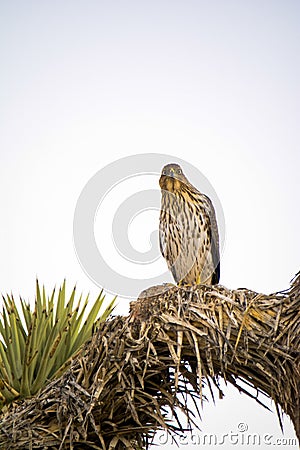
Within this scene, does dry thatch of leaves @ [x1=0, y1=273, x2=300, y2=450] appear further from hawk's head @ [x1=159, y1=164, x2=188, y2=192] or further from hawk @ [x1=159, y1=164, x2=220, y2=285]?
hawk's head @ [x1=159, y1=164, x2=188, y2=192]

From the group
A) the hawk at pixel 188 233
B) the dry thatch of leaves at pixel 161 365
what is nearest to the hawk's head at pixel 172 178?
the hawk at pixel 188 233

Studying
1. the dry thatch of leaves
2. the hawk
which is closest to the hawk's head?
the hawk

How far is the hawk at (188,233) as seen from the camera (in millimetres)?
7781

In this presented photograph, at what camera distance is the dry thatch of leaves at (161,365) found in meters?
5.18

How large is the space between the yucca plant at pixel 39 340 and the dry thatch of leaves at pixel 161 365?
1365 millimetres

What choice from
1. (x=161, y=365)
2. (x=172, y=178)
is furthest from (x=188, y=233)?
(x=161, y=365)

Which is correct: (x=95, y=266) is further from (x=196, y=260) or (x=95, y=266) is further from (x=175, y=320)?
(x=196, y=260)

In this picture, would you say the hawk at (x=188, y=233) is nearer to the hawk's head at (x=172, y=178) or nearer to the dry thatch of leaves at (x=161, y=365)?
the hawk's head at (x=172, y=178)

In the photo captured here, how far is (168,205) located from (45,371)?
208 cm

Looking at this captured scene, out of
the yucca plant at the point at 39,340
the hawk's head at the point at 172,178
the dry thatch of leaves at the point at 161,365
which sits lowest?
the dry thatch of leaves at the point at 161,365

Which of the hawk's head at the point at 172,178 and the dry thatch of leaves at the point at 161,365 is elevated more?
the hawk's head at the point at 172,178

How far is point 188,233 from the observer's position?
7.77 metres

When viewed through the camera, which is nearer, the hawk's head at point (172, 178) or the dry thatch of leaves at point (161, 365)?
the dry thatch of leaves at point (161, 365)

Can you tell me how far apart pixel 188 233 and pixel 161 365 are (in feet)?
8.46
